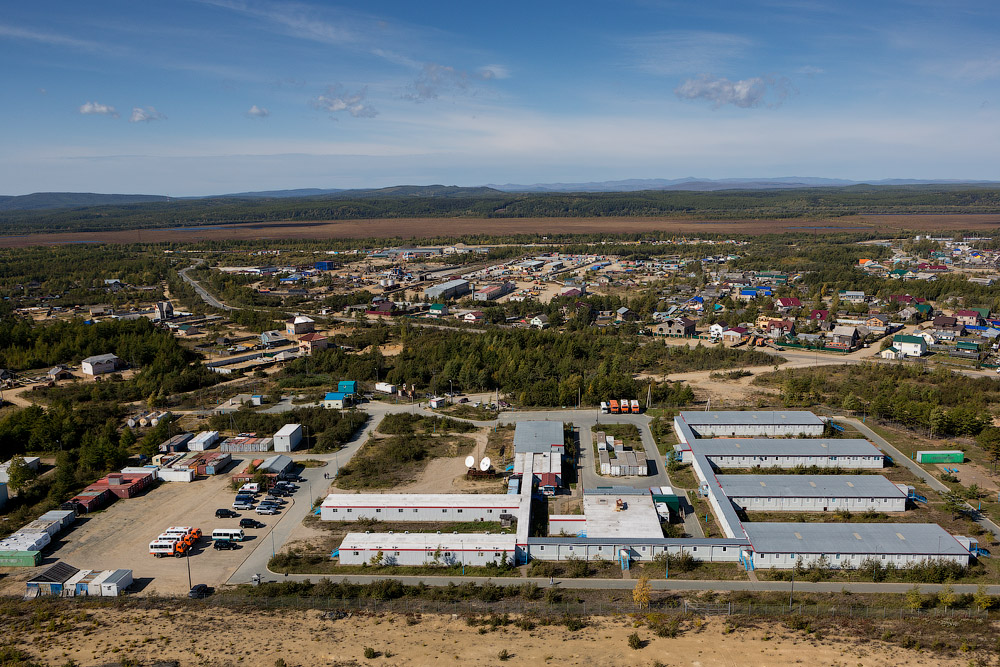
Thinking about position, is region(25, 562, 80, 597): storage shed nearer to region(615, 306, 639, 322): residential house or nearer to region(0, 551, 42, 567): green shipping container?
region(0, 551, 42, 567): green shipping container

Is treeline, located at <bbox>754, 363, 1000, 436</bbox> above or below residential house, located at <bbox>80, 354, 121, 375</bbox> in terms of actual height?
below

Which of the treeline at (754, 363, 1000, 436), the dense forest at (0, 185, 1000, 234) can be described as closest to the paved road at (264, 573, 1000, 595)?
the treeline at (754, 363, 1000, 436)

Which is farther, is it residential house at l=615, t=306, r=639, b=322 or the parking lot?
residential house at l=615, t=306, r=639, b=322

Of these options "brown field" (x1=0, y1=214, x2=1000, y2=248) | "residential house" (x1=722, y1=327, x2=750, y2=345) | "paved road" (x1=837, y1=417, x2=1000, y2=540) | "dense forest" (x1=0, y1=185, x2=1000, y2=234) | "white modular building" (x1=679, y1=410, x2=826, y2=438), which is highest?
"dense forest" (x1=0, y1=185, x2=1000, y2=234)

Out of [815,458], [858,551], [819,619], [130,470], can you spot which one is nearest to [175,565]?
[130,470]

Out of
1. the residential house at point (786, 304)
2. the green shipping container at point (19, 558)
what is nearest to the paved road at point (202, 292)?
the green shipping container at point (19, 558)

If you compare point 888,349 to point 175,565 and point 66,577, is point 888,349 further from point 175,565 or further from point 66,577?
point 66,577
